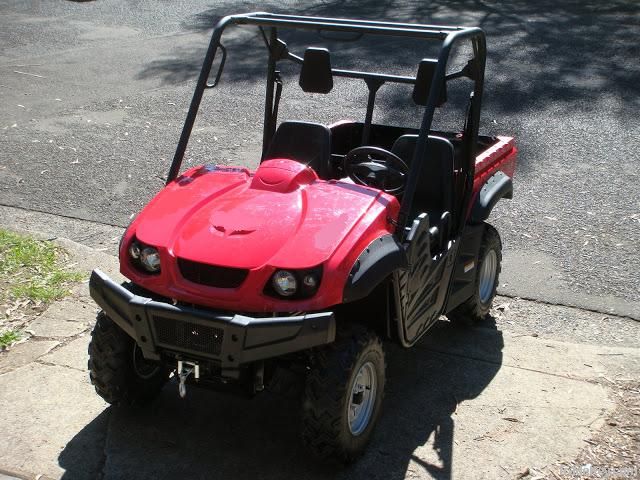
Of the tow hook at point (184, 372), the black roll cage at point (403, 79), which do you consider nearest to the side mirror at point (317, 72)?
the black roll cage at point (403, 79)

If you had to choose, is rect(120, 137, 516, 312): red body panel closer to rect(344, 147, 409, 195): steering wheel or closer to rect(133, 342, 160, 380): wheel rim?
rect(344, 147, 409, 195): steering wheel

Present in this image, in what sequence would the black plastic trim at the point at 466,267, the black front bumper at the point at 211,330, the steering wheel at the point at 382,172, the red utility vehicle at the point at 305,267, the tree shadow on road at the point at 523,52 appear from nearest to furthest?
the black front bumper at the point at 211,330, the red utility vehicle at the point at 305,267, the steering wheel at the point at 382,172, the black plastic trim at the point at 466,267, the tree shadow on road at the point at 523,52

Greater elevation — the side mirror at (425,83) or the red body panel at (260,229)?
the side mirror at (425,83)

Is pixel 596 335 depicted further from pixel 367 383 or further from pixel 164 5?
pixel 164 5

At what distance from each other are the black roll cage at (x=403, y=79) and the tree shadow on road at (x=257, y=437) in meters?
0.89

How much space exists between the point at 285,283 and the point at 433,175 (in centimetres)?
146

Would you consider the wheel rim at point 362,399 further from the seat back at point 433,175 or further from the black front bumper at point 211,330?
the seat back at point 433,175

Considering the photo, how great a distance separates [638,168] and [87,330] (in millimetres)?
5119

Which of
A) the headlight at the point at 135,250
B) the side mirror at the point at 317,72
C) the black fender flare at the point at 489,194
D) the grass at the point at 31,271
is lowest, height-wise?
the grass at the point at 31,271

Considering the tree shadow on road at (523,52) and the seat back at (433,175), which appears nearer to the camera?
the seat back at (433,175)

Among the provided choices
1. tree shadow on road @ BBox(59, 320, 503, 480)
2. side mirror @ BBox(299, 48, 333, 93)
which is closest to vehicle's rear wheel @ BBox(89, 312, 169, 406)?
tree shadow on road @ BBox(59, 320, 503, 480)

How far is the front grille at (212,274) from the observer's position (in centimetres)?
354

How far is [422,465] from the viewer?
3.82 metres

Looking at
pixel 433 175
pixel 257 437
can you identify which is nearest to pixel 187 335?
pixel 257 437
